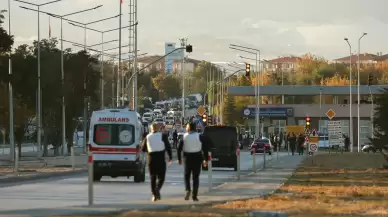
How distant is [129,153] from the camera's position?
105 ft

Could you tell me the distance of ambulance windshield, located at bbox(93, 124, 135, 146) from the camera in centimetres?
3225

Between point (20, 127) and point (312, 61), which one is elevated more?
point (312, 61)

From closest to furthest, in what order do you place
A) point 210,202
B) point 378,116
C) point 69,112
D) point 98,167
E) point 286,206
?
point 286,206
point 210,202
point 98,167
point 378,116
point 69,112

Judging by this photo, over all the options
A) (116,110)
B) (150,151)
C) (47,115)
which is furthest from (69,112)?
(150,151)

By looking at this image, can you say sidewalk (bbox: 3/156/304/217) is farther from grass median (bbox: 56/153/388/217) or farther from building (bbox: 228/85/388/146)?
building (bbox: 228/85/388/146)

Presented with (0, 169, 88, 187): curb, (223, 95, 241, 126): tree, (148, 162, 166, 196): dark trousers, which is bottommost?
(0, 169, 88, 187): curb

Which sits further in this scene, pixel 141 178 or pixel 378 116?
pixel 378 116

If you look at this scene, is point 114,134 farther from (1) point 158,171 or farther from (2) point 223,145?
(2) point 223,145

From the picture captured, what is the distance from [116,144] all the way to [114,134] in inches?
14.8

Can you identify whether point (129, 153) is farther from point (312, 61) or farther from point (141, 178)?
point (312, 61)

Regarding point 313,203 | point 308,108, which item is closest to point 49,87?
point 313,203

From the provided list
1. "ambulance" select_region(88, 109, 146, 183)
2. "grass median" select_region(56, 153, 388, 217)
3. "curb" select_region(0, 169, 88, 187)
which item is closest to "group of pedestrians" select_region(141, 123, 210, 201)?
"grass median" select_region(56, 153, 388, 217)

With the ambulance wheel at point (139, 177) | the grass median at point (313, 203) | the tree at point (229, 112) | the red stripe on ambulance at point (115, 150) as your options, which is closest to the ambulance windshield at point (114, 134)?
the red stripe on ambulance at point (115, 150)

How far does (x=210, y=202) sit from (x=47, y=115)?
4841 cm
